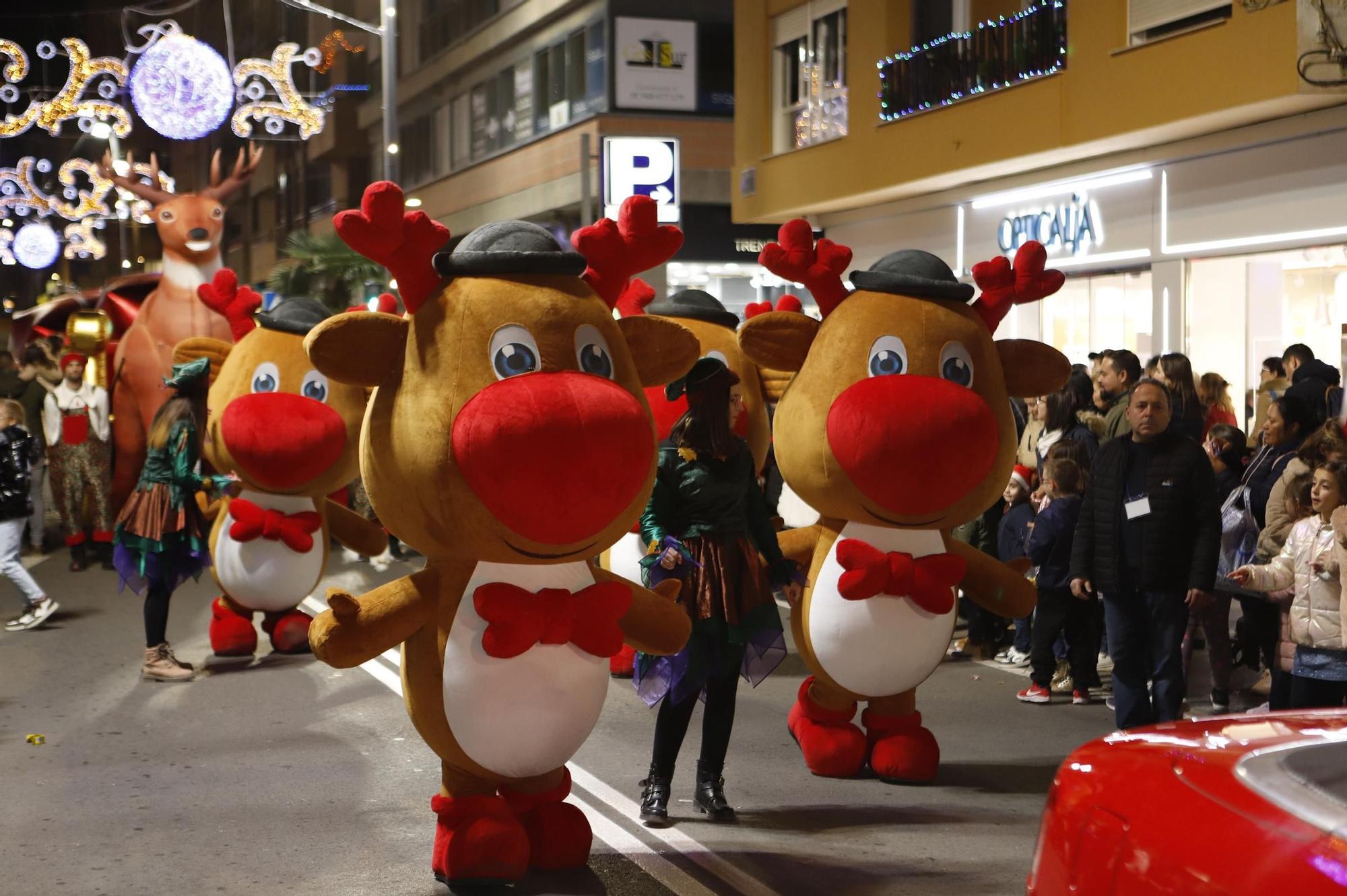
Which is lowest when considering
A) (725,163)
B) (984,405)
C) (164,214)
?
(984,405)

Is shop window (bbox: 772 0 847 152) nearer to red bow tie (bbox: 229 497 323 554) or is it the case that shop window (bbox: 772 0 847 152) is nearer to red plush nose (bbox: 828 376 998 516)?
red bow tie (bbox: 229 497 323 554)

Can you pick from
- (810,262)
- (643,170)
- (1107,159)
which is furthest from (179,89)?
(810,262)

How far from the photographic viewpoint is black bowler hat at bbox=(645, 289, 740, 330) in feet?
34.2

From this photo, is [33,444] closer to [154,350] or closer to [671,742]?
[154,350]

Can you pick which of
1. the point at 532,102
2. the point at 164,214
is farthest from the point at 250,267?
the point at 164,214

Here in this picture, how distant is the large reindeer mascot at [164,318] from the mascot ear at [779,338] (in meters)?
9.63

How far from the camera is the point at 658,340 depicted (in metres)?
6.05

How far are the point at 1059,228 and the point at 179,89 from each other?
9.83 metres

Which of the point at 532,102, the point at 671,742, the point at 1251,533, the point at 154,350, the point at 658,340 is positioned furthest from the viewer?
the point at 532,102

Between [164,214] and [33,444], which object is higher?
[164,214]

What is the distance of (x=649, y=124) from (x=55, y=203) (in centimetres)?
1187

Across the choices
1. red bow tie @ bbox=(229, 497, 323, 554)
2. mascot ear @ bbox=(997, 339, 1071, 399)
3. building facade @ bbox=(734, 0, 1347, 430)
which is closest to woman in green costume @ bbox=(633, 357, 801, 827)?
mascot ear @ bbox=(997, 339, 1071, 399)

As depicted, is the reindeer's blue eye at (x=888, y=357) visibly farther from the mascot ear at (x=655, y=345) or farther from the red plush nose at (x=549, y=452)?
the red plush nose at (x=549, y=452)

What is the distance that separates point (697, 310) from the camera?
411 inches
